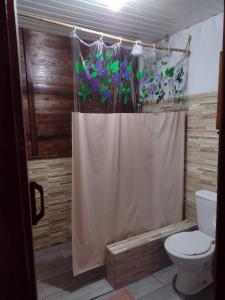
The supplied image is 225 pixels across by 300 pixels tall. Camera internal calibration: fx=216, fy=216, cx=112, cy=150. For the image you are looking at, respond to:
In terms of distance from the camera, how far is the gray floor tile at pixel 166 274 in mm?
2001

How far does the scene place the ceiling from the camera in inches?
69.3

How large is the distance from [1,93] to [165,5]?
1762 mm

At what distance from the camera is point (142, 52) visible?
81.6 inches

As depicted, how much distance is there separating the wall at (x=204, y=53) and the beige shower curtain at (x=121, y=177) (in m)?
0.36

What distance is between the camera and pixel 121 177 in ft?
6.89

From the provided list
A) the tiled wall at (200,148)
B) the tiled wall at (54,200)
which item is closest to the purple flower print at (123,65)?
the tiled wall at (200,148)

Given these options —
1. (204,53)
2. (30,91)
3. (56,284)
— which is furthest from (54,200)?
(204,53)

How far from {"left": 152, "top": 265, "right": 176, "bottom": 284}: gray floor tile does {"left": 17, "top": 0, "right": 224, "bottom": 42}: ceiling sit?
7.92 ft

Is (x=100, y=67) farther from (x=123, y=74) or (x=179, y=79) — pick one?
(x=179, y=79)

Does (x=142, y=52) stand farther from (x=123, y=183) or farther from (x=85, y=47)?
(x=123, y=183)

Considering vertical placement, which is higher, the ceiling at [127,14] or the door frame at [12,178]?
the ceiling at [127,14]

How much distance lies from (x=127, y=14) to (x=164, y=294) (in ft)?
8.08

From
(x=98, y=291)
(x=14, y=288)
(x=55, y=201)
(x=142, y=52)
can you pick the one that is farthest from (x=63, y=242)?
(x=142, y=52)

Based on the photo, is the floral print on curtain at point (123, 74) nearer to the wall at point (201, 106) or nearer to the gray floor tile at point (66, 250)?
the wall at point (201, 106)
